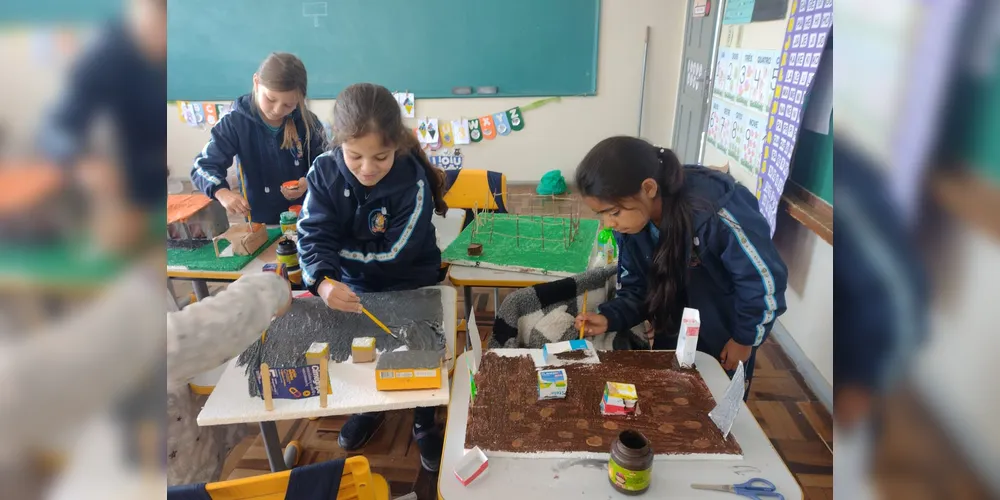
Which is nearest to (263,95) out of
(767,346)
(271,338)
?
(271,338)

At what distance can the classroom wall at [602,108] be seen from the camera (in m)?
4.26

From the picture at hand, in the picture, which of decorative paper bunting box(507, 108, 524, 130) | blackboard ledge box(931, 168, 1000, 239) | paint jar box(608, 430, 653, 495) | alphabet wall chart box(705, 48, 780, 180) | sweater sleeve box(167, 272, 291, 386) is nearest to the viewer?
blackboard ledge box(931, 168, 1000, 239)

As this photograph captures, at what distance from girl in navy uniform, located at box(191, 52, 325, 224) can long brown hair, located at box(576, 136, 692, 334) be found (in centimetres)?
129

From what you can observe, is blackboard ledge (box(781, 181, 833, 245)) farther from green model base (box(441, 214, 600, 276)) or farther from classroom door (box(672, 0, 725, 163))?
classroom door (box(672, 0, 725, 163))

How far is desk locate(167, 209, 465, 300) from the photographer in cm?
188

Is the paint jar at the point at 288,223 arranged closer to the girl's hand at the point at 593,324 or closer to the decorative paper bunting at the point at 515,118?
the girl's hand at the point at 593,324

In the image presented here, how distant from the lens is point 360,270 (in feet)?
5.96

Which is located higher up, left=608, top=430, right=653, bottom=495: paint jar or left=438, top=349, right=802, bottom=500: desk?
left=608, top=430, right=653, bottom=495: paint jar

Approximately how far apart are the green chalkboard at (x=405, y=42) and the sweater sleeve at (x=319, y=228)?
303 centimetres

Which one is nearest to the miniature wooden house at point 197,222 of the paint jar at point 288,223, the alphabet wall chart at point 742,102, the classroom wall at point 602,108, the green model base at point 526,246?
the paint jar at point 288,223

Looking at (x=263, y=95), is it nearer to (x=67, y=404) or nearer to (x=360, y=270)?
(x=360, y=270)

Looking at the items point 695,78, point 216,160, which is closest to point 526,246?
point 216,160

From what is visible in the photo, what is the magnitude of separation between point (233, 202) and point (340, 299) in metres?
0.87

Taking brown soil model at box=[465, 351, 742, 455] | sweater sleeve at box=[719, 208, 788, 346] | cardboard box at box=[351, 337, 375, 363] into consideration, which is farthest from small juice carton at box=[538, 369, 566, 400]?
sweater sleeve at box=[719, 208, 788, 346]
